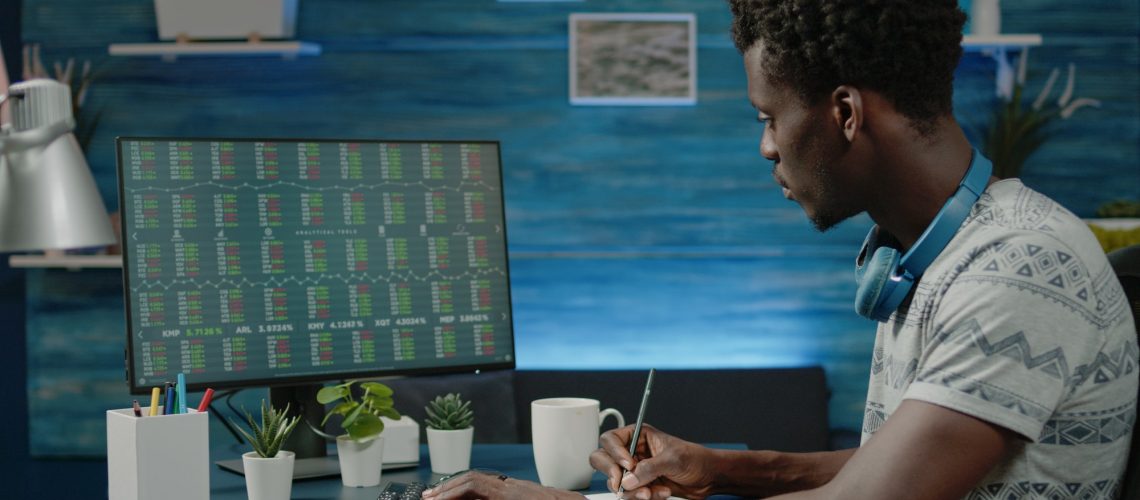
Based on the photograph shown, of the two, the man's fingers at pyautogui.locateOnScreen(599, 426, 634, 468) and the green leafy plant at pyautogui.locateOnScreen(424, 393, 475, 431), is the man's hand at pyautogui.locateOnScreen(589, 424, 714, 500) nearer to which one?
the man's fingers at pyautogui.locateOnScreen(599, 426, 634, 468)

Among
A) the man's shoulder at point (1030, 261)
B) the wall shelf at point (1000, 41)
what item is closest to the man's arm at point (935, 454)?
the man's shoulder at point (1030, 261)

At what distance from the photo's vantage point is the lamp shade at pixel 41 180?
140 cm

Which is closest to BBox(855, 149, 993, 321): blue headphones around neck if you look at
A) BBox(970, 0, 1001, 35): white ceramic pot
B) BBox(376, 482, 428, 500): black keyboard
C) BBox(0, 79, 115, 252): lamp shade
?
BBox(376, 482, 428, 500): black keyboard

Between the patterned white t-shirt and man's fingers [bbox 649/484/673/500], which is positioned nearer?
the patterned white t-shirt

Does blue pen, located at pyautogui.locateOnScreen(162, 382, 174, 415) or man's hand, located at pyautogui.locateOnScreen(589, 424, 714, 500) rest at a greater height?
blue pen, located at pyautogui.locateOnScreen(162, 382, 174, 415)

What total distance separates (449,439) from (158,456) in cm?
50

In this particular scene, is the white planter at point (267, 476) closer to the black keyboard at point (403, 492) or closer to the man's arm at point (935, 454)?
the black keyboard at point (403, 492)

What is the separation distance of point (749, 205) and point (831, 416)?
765 millimetres

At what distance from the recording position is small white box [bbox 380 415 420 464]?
1.69 m

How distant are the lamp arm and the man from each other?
727 mm

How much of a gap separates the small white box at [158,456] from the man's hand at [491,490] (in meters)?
0.29

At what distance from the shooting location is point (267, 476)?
1.42 metres

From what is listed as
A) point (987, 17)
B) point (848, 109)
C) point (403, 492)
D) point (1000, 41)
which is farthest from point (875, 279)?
point (987, 17)

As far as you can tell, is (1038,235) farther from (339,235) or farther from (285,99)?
(285,99)
